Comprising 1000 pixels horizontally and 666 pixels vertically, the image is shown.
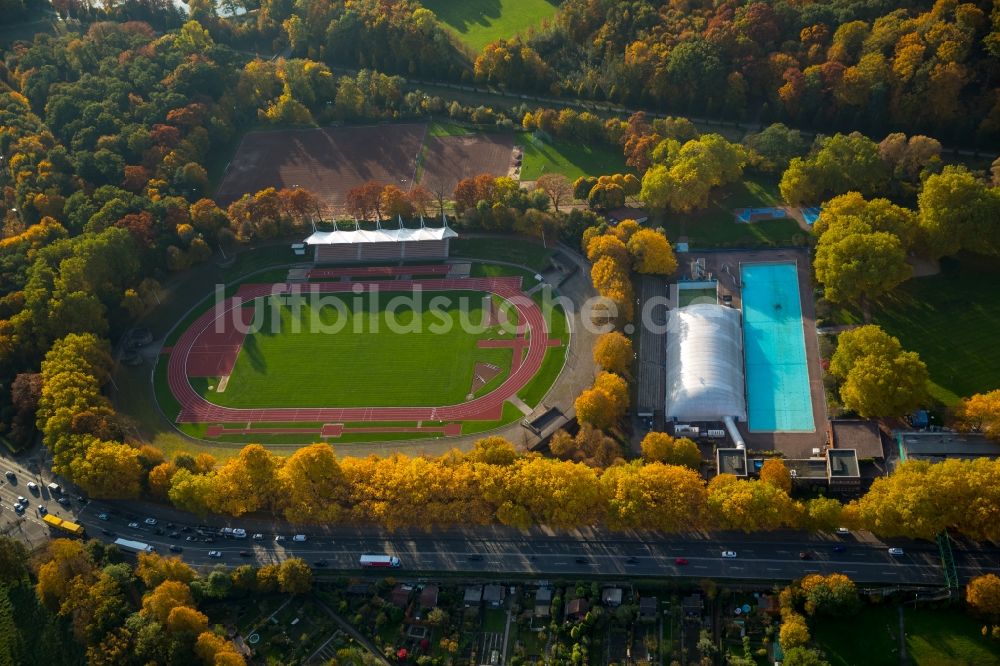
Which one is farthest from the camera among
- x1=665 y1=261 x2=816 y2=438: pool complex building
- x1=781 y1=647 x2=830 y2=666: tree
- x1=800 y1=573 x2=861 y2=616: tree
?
x1=665 y1=261 x2=816 y2=438: pool complex building

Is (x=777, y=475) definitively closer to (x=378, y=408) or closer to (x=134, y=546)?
(x=378, y=408)

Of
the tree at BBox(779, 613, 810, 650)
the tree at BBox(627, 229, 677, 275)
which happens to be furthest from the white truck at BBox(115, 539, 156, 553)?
the tree at BBox(627, 229, 677, 275)

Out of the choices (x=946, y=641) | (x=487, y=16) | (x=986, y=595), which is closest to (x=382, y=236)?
(x=487, y=16)

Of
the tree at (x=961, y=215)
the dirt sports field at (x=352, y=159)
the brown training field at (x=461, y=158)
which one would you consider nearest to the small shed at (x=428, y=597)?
the brown training field at (x=461, y=158)

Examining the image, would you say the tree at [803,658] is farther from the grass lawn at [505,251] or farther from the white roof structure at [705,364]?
the grass lawn at [505,251]

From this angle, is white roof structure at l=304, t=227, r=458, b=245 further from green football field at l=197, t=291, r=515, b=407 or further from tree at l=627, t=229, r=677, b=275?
tree at l=627, t=229, r=677, b=275

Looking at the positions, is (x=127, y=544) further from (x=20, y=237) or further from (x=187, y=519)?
(x=20, y=237)

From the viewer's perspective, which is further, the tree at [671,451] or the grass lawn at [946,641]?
the tree at [671,451]
